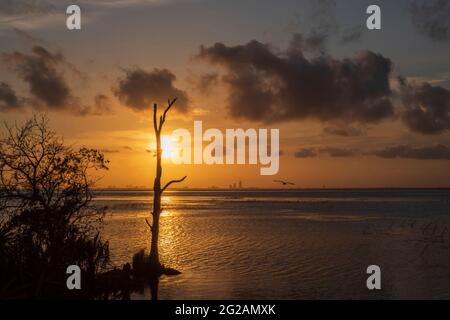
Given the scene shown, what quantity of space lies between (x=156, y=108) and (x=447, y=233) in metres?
38.8

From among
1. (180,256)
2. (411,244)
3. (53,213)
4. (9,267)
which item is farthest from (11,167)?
(411,244)

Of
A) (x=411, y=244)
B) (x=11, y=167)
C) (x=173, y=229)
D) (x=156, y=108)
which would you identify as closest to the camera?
(x=11, y=167)

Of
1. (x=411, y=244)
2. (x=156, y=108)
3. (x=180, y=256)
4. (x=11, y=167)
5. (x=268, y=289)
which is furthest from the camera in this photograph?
(x=411, y=244)

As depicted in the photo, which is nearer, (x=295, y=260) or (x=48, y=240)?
(x=48, y=240)

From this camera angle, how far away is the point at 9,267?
1955cm

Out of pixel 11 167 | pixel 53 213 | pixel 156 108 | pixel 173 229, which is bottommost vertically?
pixel 173 229
